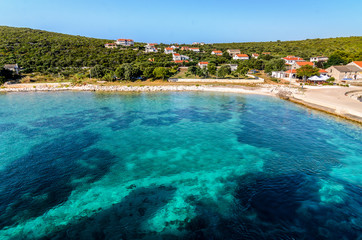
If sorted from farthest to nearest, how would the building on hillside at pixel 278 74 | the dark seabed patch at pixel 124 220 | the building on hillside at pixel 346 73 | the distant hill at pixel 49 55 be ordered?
the distant hill at pixel 49 55 < the building on hillside at pixel 278 74 < the building on hillside at pixel 346 73 < the dark seabed patch at pixel 124 220

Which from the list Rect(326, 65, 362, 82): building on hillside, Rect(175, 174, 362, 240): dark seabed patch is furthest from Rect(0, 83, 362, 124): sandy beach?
Rect(175, 174, 362, 240): dark seabed patch

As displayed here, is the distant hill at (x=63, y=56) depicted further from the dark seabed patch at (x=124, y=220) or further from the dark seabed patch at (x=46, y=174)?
the dark seabed patch at (x=124, y=220)

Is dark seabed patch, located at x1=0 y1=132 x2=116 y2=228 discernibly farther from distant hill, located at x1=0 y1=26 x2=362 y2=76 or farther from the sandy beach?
distant hill, located at x1=0 y1=26 x2=362 y2=76

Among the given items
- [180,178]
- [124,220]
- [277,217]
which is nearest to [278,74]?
[180,178]

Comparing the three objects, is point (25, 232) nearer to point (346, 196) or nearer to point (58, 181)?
point (58, 181)

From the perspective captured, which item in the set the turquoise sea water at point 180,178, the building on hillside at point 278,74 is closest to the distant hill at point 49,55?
the turquoise sea water at point 180,178

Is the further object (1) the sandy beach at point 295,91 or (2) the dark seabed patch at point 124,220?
(1) the sandy beach at point 295,91

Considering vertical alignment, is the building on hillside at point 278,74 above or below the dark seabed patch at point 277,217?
above

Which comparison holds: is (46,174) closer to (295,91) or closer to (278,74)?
(295,91)
